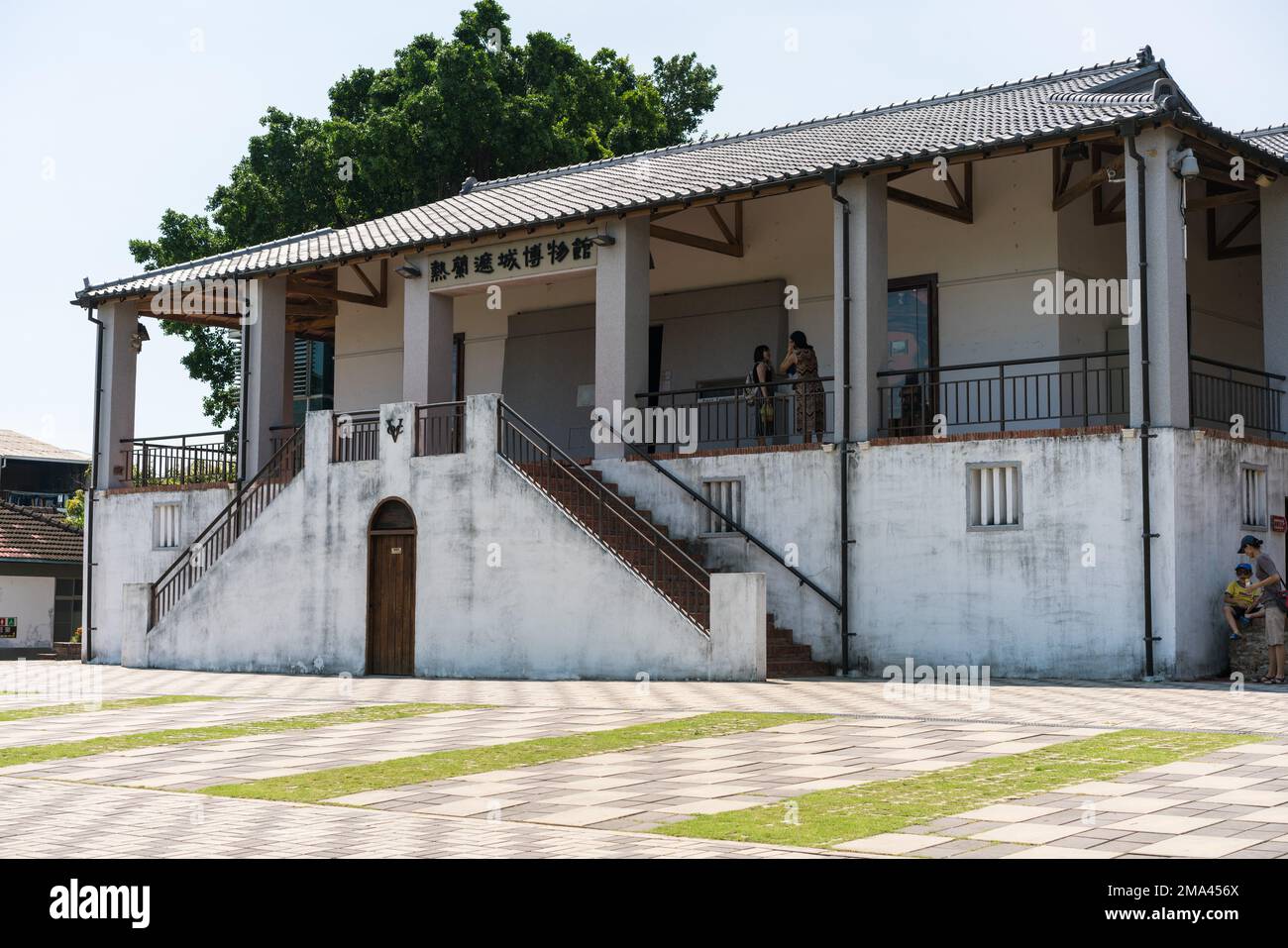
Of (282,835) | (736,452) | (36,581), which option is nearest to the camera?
(282,835)

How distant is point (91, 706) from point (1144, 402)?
1204 centimetres

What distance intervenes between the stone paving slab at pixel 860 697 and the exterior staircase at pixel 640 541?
0.99m

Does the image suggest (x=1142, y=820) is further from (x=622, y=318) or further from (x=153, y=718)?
(x=622, y=318)

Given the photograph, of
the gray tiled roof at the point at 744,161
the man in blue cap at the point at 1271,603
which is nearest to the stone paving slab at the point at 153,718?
the gray tiled roof at the point at 744,161

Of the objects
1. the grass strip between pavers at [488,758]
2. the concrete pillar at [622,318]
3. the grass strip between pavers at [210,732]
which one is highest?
the concrete pillar at [622,318]

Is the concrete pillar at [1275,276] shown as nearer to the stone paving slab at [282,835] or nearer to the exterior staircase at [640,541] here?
the exterior staircase at [640,541]

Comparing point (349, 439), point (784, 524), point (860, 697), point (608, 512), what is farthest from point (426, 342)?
point (860, 697)

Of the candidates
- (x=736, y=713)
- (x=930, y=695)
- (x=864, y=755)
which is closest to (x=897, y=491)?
(x=930, y=695)

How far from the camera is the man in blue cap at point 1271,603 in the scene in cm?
1659

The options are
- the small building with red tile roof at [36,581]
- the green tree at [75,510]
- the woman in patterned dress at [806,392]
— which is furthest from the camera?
the green tree at [75,510]

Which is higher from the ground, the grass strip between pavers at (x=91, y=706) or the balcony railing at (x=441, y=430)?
the balcony railing at (x=441, y=430)

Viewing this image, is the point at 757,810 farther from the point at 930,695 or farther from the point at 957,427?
the point at 957,427

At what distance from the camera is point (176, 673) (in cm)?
2214

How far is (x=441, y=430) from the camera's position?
22109 millimetres
